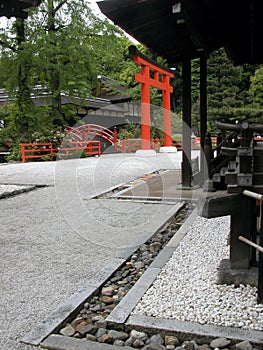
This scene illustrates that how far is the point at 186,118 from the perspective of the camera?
6.58 meters

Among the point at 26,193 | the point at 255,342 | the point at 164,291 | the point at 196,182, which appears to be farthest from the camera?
the point at 26,193

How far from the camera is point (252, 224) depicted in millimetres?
2807

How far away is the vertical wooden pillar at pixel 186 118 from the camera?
6.46 metres

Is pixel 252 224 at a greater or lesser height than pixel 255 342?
greater

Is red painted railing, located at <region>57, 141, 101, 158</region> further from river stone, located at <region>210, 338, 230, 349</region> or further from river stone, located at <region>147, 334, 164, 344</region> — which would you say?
river stone, located at <region>210, 338, 230, 349</region>

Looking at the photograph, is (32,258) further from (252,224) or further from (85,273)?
(252,224)

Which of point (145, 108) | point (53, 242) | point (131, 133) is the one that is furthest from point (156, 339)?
point (131, 133)

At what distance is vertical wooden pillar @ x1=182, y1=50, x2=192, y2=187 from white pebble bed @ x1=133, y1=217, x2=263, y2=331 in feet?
10.4

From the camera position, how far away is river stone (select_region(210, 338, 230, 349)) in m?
2.11

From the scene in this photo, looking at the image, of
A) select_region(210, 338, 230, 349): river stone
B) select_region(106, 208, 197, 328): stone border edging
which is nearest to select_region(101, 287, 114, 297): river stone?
select_region(106, 208, 197, 328): stone border edging

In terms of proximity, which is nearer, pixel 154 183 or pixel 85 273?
pixel 85 273

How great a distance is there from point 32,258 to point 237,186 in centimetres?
223

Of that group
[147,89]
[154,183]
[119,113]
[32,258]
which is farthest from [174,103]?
[32,258]

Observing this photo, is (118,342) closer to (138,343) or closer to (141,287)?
(138,343)
